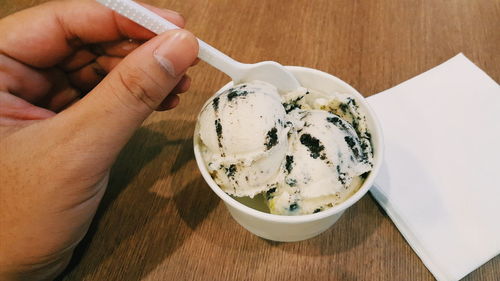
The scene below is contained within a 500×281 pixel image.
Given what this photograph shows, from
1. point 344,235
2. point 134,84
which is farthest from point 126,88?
point 344,235

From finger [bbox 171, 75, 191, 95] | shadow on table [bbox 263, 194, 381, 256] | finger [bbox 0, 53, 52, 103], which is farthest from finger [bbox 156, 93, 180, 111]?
shadow on table [bbox 263, 194, 381, 256]

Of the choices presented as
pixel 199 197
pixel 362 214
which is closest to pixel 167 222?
pixel 199 197

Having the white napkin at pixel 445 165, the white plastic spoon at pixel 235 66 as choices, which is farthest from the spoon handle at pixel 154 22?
the white napkin at pixel 445 165

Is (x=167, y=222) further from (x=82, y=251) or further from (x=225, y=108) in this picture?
(x=225, y=108)

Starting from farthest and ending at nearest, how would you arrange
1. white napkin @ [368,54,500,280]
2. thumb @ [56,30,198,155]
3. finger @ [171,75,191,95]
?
finger @ [171,75,191,95] < white napkin @ [368,54,500,280] < thumb @ [56,30,198,155]

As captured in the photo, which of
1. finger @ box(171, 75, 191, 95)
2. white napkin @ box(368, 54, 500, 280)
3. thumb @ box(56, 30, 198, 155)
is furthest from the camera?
finger @ box(171, 75, 191, 95)

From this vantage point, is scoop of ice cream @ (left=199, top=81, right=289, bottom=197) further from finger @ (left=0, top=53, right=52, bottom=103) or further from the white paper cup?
finger @ (left=0, top=53, right=52, bottom=103)
